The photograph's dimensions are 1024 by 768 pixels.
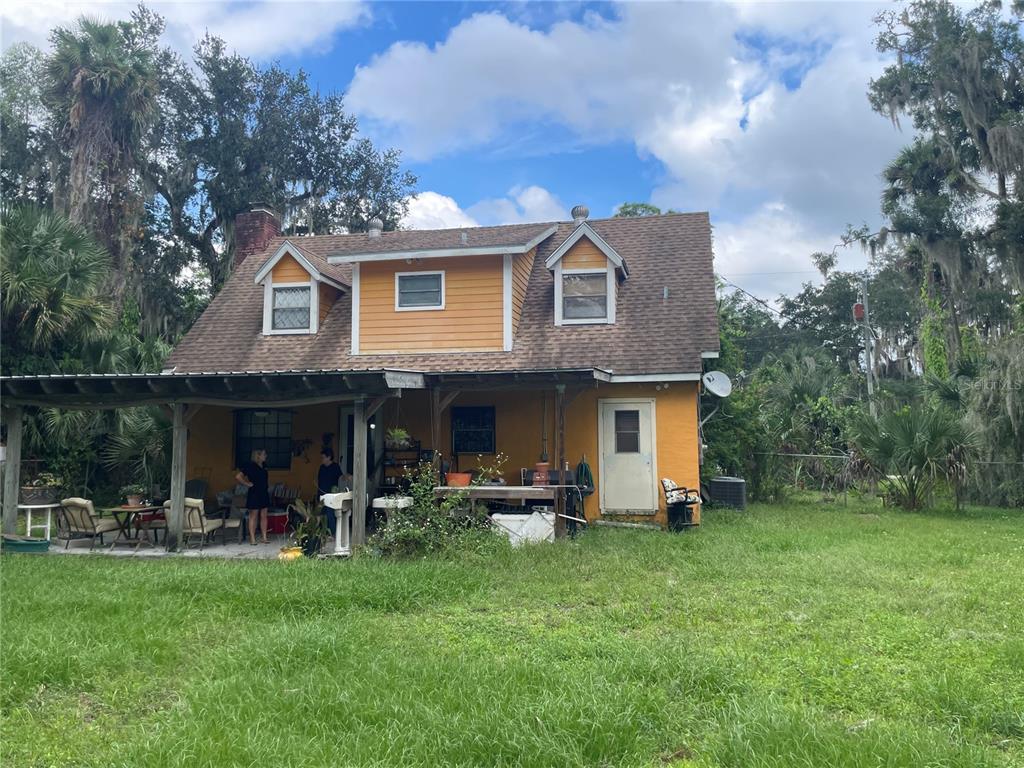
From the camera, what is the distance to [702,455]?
14.3m

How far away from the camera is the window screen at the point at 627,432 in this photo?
12641mm

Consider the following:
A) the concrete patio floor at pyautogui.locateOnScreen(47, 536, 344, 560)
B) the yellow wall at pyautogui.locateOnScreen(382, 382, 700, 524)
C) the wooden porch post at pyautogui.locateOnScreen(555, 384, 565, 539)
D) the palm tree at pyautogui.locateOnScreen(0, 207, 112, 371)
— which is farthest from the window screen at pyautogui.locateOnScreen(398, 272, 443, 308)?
the palm tree at pyautogui.locateOnScreen(0, 207, 112, 371)

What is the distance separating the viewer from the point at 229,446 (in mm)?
14125

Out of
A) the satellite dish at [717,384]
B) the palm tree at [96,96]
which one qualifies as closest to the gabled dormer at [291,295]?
the satellite dish at [717,384]

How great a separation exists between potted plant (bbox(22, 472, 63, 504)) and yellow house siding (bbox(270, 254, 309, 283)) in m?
6.08

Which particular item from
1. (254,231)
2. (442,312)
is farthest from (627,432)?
(254,231)

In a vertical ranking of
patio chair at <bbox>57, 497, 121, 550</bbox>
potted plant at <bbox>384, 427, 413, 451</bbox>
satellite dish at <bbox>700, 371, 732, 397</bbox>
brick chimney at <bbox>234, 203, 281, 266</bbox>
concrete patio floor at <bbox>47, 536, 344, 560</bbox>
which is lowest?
concrete patio floor at <bbox>47, 536, 344, 560</bbox>

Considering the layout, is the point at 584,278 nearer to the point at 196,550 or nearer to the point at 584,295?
the point at 584,295

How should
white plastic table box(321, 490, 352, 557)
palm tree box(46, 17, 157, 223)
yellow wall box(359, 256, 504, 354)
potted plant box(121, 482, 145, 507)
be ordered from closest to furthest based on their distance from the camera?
white plastic table box(321, 490, 352, 557) → potted plant box(121, 482, 145, 507) → yellow wall box(359, 256, 504, 354) → palm tree box(46, 17, 157, 223)

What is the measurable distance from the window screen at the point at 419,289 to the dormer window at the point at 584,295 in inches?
97.7

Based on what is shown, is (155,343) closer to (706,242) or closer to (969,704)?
(706,242)

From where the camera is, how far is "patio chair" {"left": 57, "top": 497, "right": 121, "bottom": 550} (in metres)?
10.4

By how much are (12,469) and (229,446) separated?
3945 millimetres

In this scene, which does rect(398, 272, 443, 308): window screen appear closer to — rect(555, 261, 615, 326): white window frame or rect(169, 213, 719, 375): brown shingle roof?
rect(169, 213, 719, 375): brown shingle roof
